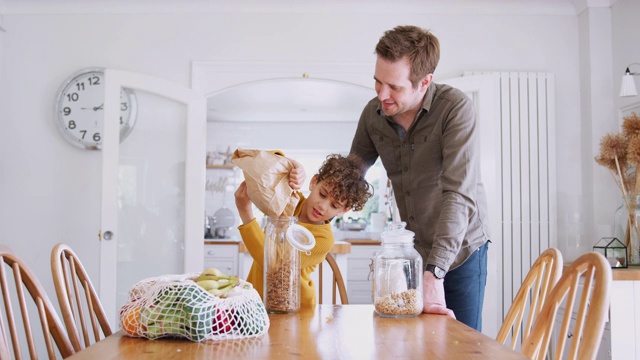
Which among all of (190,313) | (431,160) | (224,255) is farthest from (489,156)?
(224,255)

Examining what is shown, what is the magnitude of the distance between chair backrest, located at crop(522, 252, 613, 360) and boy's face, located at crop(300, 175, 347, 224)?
0.63 m

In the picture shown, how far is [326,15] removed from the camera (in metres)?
4.11

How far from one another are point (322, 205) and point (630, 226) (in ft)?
6.97

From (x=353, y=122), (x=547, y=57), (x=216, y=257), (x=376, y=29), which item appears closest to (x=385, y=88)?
(x=376, y=29)

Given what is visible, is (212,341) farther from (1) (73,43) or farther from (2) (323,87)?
(2) (323,87)

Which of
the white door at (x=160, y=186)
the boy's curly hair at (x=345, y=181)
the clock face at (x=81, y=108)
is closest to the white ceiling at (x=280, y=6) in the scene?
the clock face at (x=81, y=108)

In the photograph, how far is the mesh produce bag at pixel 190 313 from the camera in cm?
117

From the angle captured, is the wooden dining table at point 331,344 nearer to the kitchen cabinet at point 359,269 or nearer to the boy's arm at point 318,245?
the boy's arm at point 318,245

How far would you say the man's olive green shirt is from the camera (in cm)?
172

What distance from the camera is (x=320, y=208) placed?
69.9 inches

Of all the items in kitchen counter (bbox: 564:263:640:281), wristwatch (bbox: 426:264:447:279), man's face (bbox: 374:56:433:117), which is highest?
man's face (bbox: 374:56:433:117)

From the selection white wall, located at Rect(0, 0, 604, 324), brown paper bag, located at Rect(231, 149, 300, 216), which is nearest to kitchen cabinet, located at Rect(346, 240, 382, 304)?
white wall, located at Rect(0, 0, 604, 324)

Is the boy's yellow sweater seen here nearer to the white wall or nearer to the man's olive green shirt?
the man's olive green shirt

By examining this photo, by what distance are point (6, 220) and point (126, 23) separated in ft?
4.74
